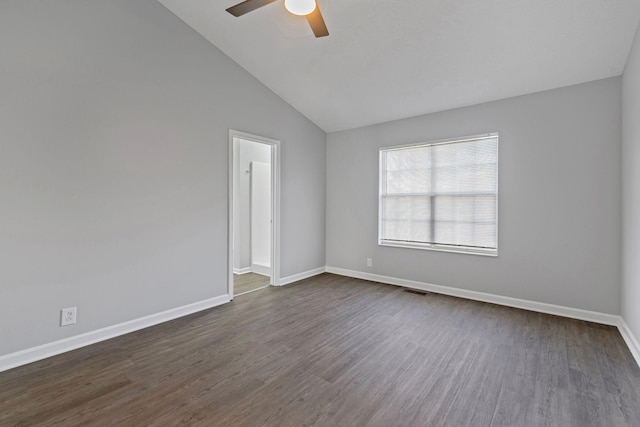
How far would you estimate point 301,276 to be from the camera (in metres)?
4.97

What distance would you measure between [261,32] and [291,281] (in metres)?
3.45

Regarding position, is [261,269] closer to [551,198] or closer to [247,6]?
[247,6]

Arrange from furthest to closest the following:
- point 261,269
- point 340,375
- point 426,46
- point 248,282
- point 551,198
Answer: point 261,269, point 248,282, point 551,198, point 426,46, point 340,375

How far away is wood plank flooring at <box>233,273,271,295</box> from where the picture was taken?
4391 mm

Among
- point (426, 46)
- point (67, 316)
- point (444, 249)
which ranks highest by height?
point (426, 46)

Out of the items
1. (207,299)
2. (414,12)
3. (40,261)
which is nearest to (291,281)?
(207,299)

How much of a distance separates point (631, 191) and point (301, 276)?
4072mm

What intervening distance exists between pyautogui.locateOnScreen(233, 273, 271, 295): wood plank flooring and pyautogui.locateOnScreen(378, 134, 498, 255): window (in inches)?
81.2

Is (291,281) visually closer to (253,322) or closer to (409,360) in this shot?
(253,322)

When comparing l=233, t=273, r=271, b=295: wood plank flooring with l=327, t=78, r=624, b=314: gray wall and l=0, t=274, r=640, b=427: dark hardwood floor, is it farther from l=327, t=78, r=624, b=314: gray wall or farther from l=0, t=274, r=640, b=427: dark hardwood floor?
l=327, t=78, r=624, b=314: gray wall

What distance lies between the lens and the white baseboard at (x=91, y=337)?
233cm

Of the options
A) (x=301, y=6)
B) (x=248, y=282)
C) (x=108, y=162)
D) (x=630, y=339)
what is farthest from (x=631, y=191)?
(x=108, y=162)

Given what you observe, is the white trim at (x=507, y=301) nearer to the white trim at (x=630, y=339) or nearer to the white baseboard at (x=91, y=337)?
the white trim at (x=630, y=339)

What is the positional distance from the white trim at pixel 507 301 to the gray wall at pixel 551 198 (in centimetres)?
6
